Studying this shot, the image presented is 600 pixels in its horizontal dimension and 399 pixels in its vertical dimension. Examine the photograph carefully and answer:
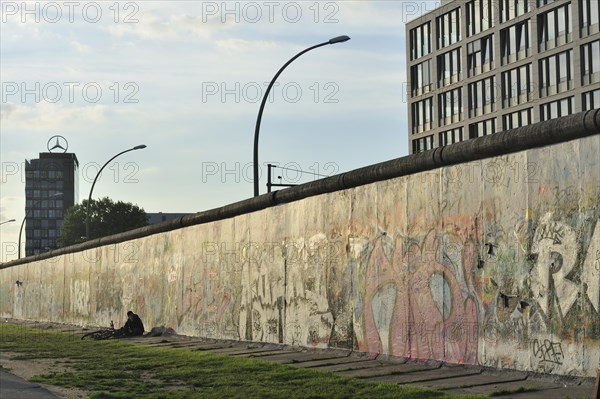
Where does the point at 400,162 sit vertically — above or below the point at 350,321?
above

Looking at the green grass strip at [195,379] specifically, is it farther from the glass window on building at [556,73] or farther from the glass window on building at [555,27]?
the glass window on building at [555,27]

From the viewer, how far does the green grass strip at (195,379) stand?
12.4m

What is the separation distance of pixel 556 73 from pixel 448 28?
1648cm

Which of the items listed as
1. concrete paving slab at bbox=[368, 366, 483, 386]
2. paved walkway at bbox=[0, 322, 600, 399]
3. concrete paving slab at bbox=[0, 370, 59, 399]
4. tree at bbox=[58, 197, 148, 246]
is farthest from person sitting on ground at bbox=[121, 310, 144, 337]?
tree at bbox=[58, 197, 148, 246]

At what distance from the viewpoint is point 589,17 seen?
230ft

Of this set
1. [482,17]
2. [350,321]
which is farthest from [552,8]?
[350,321]

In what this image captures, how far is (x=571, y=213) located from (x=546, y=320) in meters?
1.34

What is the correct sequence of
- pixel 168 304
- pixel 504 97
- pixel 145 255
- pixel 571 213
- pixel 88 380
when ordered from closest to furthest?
1. pixel 571 213
2. pixel 88 380
3. pixel 168 304
4. pixel 145 255
5. pixel 504 97

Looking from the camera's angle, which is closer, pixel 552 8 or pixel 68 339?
pixel 68 339

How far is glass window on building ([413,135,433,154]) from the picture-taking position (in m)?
91.1

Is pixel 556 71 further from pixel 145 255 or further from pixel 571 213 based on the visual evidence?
pixel 571 213

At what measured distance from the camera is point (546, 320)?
1234 cm

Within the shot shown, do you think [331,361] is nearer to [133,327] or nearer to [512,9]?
[133,327]

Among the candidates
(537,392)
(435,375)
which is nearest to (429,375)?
(435,375)
